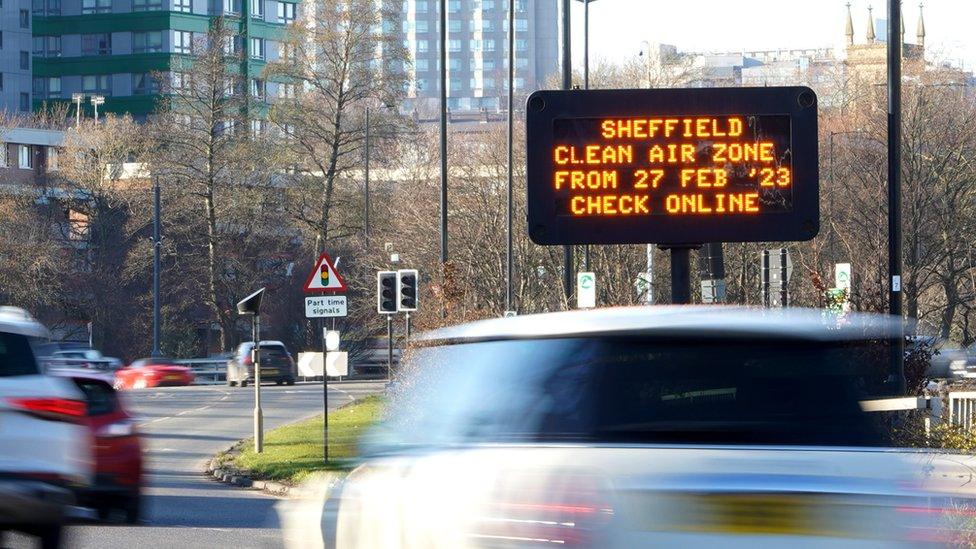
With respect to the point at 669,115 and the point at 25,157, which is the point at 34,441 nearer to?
the point at 669,115

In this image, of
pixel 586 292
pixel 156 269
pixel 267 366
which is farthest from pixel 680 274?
pixel 156 269

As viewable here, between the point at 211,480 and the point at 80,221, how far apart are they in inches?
2170

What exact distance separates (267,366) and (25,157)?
39830mm

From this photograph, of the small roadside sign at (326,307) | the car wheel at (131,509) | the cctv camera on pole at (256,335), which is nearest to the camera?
the car wheel at (131,509)

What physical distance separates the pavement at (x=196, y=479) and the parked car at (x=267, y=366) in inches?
258

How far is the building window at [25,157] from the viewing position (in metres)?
88.0

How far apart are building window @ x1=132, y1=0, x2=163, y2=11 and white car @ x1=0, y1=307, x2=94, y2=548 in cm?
9744

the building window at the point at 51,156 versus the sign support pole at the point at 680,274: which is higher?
the building window at the point at 51,156

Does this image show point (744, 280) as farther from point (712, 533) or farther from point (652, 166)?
point (712, 533)

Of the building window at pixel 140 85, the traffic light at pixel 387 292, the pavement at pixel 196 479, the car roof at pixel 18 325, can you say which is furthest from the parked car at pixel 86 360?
the building window at pixel 140 85

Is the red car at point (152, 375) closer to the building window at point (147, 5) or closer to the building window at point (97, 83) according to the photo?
the building window at point (147, 5)

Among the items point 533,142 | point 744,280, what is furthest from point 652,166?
point 744,280

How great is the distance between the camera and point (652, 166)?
44.8 ft

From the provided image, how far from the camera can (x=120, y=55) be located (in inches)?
4156
